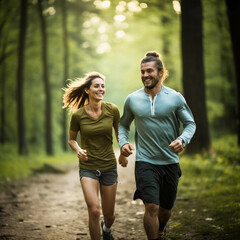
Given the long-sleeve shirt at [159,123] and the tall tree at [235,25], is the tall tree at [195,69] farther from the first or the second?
the long-sleeve shirt at [159,123]

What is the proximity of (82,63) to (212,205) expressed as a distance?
2233cm

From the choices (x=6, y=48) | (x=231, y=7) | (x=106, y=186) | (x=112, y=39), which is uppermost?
(x=112, y=39)

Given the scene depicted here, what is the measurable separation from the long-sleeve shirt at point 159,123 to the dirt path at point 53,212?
5.88 ft

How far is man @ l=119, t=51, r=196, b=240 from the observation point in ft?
15.1

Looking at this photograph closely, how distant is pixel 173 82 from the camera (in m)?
20.9

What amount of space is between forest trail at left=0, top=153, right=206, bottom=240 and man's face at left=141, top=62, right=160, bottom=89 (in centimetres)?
254

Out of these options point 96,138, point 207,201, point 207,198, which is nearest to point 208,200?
point 207,201

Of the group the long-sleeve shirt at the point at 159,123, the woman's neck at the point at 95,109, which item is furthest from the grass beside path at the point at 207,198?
the woman's neck at the point at 95,109

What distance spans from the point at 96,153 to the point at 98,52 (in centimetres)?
2665

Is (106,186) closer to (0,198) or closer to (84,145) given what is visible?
(84,145)

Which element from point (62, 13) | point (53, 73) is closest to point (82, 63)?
point (53, 73)

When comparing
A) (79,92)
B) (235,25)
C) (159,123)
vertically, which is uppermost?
(235,25)

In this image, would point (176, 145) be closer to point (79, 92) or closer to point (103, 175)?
point (103, 175)

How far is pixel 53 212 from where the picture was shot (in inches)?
302
